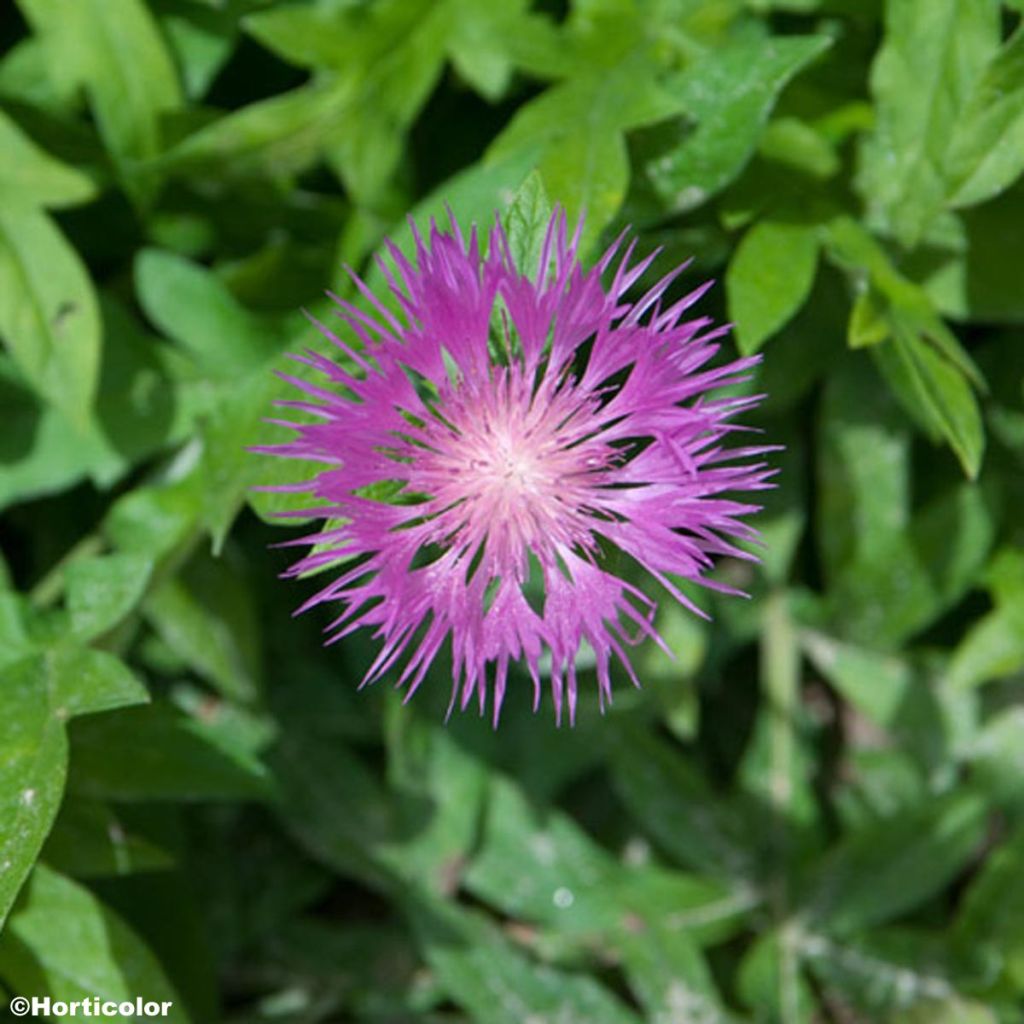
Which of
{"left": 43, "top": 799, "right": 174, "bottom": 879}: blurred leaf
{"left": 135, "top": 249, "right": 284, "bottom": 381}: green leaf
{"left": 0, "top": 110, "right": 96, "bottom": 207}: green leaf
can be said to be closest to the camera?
{"left": 43, "top": 799, "right": 174, "bottom": 879}: blurred leaf

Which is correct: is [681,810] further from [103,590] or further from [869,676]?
[103,590]

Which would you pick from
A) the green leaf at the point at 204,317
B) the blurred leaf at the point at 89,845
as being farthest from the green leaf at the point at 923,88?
the blurred leaf at the point at 89,845

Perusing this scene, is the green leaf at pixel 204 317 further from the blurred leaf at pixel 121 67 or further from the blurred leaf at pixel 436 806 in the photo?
the blurred leaf at pixel 436 806

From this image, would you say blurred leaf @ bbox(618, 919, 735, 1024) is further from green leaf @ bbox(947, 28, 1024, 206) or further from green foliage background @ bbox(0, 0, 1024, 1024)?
green leaf @ bbox(947, 28, 1024, 206)

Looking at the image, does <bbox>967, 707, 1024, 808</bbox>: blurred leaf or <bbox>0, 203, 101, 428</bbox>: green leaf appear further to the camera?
<bbox>967, 707, 1024, 808</bbox>: blurred leaf

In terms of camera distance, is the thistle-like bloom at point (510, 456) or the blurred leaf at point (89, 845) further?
the blurred leaf at point (89, 845)

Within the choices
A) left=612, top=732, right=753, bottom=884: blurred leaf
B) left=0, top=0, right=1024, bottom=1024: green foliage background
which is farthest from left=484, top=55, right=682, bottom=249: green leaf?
left=612, top=732, right=753, bottom=884: blurred leaf

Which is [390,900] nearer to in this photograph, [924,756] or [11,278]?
[924,756]
